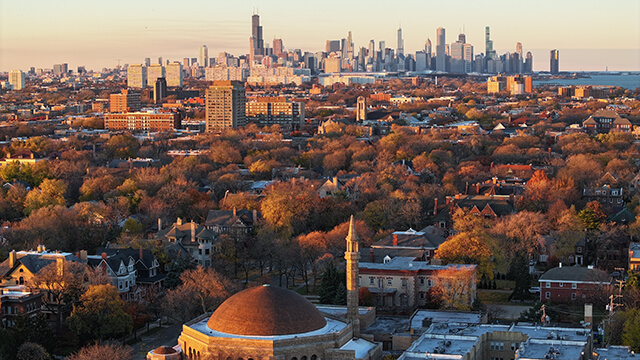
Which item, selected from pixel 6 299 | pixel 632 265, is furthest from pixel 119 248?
A: pixel 632 265

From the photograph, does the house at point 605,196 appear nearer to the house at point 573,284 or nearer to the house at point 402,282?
the house at point 573,284

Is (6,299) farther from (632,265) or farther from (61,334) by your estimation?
(632,265)

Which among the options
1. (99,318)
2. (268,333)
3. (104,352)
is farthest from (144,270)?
(268,333)

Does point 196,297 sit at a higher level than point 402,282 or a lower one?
higher


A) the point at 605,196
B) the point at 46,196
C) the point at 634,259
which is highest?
the point at 46,196

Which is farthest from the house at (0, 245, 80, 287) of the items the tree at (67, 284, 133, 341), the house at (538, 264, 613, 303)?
the house at (538, 264, 613, 303)

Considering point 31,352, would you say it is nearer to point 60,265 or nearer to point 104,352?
point 104,352
